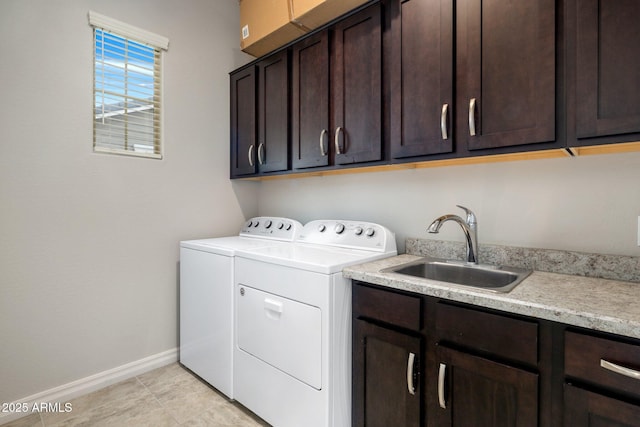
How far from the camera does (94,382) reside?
6.57 ft

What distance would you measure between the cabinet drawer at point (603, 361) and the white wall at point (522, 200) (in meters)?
0.66

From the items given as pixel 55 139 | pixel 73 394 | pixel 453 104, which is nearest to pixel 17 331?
pixel 73 394

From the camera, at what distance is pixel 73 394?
192 centimetres

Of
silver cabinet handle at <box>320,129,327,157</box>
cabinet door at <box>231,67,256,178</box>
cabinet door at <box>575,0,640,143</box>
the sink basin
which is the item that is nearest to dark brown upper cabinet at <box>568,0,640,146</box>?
cabinet door at <box>575,0,640,143</box>

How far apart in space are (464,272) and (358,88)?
110 cm

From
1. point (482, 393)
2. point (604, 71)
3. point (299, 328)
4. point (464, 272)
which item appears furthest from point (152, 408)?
point (604, 71)

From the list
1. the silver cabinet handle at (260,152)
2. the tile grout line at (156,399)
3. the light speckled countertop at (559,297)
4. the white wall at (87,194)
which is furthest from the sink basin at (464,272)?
the white wall at (87,194)

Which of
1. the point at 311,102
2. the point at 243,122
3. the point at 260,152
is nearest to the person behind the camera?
the point at 311,102

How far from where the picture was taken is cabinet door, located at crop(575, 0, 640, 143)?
40.0 inches

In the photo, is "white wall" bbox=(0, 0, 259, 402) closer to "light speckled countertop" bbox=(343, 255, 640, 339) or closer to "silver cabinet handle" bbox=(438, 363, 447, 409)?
"light speckled countertop" bbox=(343, 255, 640, 339)

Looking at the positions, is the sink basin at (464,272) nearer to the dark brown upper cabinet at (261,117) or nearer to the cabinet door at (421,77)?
the cabinet door at (421,77)

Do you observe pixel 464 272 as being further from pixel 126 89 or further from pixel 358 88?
pixel 126 89

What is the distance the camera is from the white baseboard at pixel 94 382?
177 centimetres

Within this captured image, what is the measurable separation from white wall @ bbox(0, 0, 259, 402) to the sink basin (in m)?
1.65
